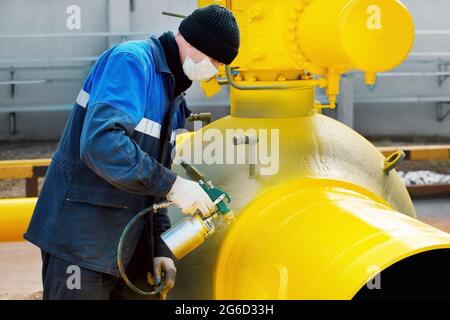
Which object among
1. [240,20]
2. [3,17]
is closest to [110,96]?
[240,20]

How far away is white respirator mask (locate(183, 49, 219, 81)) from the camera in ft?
5.00

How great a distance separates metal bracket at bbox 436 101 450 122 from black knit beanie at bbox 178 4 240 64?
6303mm

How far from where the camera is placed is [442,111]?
7320 millimetres

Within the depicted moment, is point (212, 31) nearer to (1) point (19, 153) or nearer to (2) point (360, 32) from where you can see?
(2) point (360, 32)

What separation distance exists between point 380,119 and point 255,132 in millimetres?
5844

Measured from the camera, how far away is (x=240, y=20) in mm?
1798

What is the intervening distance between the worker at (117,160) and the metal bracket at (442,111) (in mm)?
6293

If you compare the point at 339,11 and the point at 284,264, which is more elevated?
the point at 339,11

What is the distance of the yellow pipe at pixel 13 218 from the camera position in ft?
7.30

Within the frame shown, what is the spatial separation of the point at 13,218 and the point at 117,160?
3.50 feet

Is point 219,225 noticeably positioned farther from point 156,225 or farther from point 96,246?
point 96,246

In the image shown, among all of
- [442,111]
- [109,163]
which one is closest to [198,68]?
[109,163]

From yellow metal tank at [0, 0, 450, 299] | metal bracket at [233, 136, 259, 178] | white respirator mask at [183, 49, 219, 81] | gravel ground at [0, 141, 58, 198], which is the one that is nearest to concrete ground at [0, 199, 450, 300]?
gravel ground at [0, 141, 58, 198]
